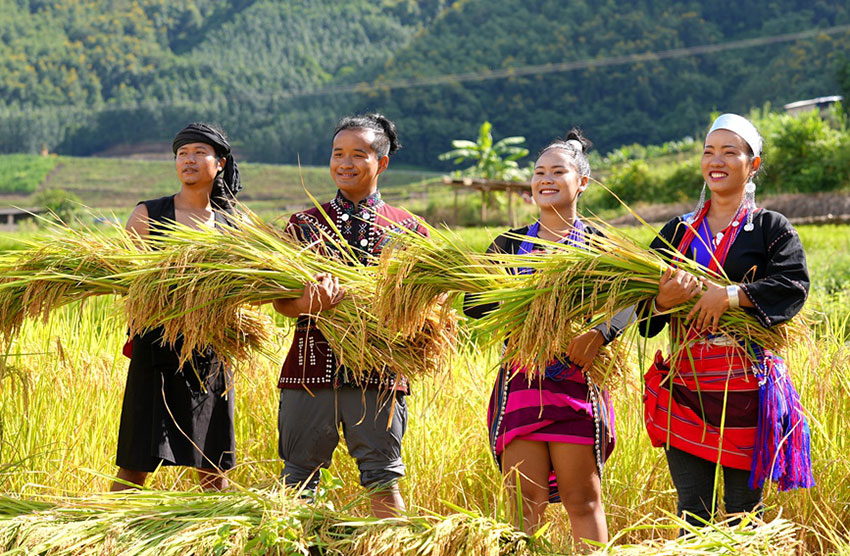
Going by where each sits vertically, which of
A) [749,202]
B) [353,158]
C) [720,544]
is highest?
[353,158]

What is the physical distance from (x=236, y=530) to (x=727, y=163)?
5.87 feet

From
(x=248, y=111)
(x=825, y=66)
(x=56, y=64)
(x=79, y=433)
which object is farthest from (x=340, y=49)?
(x=79, y=433)

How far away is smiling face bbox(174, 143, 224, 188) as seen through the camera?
3.39m

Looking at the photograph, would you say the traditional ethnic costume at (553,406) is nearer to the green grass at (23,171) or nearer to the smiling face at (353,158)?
the smiling face at (353,158)

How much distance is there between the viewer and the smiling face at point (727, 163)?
2.75 m

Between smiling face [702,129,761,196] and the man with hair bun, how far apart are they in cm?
92

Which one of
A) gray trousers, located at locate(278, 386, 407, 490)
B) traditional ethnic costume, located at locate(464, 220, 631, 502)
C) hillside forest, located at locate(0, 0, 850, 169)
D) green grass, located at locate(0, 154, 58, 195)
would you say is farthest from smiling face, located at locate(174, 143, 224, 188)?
green grass, located at locate(0, 154, 58, 195)

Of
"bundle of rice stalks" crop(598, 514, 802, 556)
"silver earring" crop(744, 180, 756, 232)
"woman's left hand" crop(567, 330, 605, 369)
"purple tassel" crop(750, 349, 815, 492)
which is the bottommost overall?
"bundle of rice stalks" crop(598, 514, 802, 556)

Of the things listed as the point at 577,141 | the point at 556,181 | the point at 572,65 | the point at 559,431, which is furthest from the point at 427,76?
the point at 559,431

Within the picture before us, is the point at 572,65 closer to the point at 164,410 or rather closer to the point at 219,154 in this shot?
the point at 219,154

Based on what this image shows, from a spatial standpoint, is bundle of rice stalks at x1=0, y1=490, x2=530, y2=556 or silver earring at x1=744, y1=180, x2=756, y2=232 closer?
bundle of rice stalks at x1=0, y1=490, x2=530, y2=556

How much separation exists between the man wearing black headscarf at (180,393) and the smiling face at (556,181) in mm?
1160

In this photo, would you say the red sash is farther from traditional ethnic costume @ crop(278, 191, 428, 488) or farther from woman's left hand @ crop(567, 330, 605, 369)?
traditional ethnic costume @ crop(278, 191, 428, 488)

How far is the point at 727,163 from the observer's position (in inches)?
108
